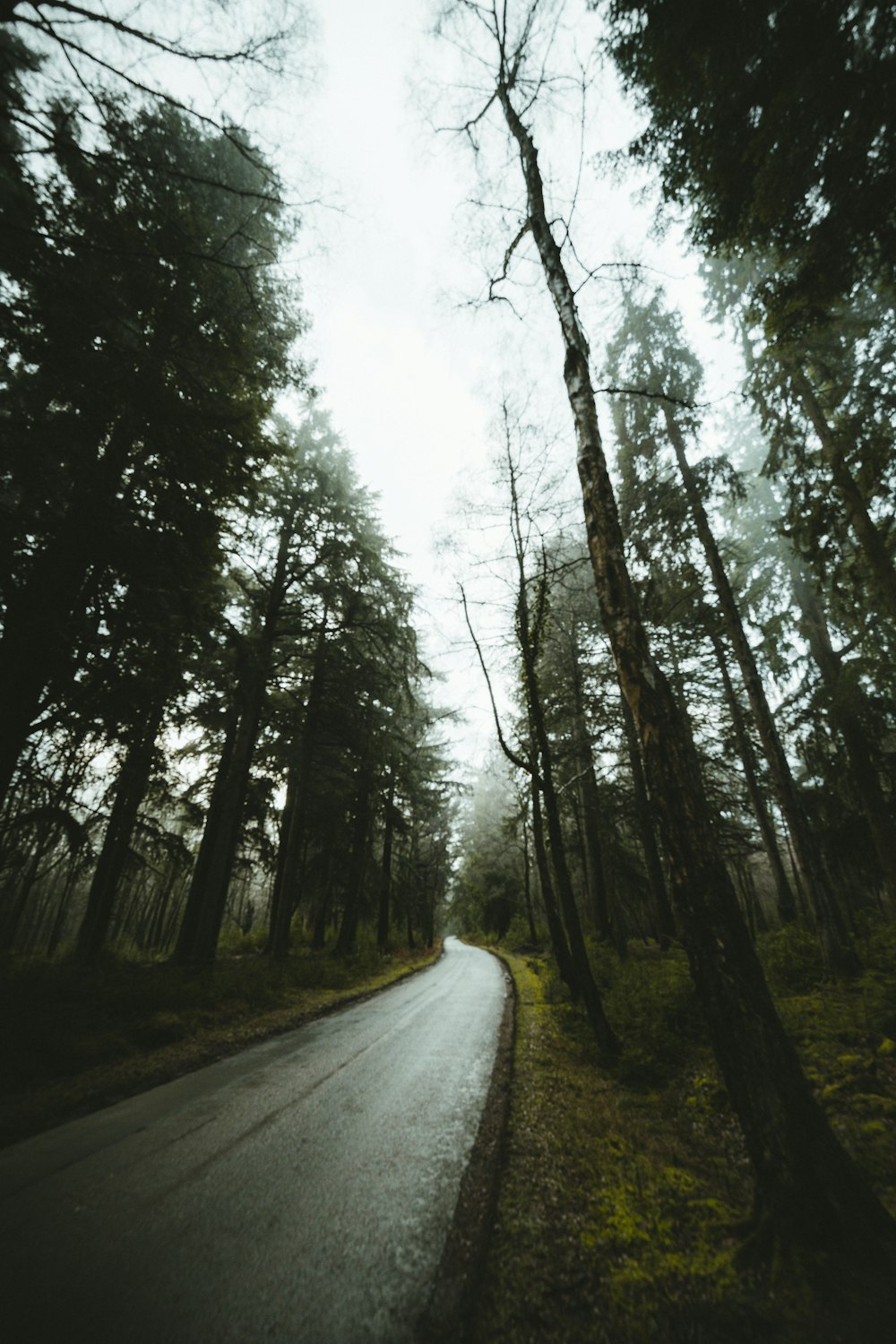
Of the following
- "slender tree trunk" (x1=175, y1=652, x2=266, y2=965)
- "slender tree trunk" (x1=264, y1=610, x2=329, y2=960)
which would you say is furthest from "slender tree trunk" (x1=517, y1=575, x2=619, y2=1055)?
"slender tree trunk" (x1=175, y1=652, x2=266, y2=965)

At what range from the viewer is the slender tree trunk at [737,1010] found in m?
2.58

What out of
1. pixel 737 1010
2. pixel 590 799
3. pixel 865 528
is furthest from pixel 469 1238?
pixel 590 799

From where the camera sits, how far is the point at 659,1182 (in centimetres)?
361

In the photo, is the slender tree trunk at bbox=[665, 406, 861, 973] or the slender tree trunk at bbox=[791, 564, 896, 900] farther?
the slender tree trunk at bbox=[791, 564, 896, 900]

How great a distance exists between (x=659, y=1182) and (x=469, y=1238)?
5.46 feet

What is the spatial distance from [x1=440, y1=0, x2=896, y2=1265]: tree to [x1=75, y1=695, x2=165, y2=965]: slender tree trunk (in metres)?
7.12

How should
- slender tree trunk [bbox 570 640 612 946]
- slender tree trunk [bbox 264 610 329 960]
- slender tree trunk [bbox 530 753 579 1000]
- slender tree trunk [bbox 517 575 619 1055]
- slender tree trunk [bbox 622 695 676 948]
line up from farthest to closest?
1. slender tree trunk [bbox 570 640 612 946]
2. slender tree trunk [bbox 622 695 676 948]
3. slender tree trunk [bbox 264 610 329 960]
4. slender tree trunk [bbox 530 753 579 1000]
5. slender tree trunk [bbox 517 575 619 1055]

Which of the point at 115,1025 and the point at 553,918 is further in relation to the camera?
the point at 553,918

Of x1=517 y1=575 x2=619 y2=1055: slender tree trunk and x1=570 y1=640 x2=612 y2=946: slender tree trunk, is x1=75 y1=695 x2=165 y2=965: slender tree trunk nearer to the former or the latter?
x1=517 y1=575 x2=619 y2=1055: slender tree trunk

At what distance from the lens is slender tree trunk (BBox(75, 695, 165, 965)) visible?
27.6 ft

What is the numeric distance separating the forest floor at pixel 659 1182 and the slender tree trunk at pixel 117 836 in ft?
24.4

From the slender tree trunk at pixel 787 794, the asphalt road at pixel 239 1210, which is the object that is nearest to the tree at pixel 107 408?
the asphalt road at pixel 239 1210

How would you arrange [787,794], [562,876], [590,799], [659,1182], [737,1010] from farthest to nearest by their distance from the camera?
1. [590,799]
2. [787,794]
3. [562,876]
4. [659,1182]
5. [737,1010]

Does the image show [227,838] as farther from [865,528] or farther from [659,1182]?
[865,528]
